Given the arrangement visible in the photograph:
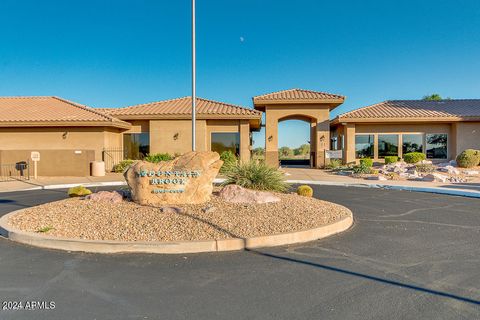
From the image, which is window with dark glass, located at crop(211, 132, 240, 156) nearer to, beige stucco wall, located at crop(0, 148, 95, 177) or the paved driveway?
beige stucco wall, located at crop(0, 148, 95, 177)

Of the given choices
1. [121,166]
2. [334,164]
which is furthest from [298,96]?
[121,166]

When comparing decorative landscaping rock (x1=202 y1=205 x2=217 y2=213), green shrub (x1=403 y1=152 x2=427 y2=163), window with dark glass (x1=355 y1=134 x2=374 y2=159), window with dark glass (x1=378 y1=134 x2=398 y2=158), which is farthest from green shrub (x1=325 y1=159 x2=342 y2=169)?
decorative landscaping rock (x1=202 y1=205 x2=217 y2=213)

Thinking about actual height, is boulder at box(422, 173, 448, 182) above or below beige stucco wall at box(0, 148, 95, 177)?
below

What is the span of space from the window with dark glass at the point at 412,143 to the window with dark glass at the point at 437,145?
2.01 feet

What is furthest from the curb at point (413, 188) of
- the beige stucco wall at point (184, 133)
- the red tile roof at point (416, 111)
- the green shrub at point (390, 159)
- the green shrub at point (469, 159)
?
the red tile roof at point (416, 111)

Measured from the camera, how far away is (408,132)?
25906mm

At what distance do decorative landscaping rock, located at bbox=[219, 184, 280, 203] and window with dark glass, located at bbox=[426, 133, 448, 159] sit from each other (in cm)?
2183

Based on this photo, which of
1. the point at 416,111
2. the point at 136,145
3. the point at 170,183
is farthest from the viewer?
the point at 416,111

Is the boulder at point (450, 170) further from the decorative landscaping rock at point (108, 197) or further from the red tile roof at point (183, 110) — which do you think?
the decorative landscaping rock at point (108, 197)

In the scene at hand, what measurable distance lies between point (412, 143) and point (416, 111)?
2.72 meters

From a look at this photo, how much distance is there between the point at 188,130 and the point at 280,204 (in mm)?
16212

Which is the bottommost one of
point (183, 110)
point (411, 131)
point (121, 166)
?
point (121, 166)

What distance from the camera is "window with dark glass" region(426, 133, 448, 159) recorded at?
84.8 ft

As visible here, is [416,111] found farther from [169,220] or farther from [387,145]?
[169,220]
